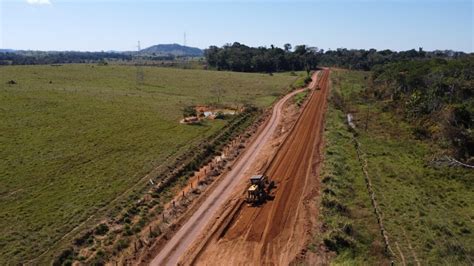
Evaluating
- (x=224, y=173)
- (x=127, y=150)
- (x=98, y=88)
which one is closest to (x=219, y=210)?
(x=224, y=173)

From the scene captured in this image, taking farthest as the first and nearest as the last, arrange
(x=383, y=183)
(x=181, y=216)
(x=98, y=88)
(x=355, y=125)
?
(x=98, y=88), (x=355, y=125), (x=383, y=183), (x=181, y=216)

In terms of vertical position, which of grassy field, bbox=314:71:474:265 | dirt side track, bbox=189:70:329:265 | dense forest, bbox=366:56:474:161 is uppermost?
dense forest, bbox=366:56:474:161

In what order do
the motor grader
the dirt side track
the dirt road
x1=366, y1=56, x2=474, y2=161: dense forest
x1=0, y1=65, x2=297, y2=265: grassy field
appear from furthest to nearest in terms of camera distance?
x1=366, y1=56, x2=474, y2=161: dense forest < the motor grader < x1=0, y1=65, x2=297, y2=265: grassy field < the dirt road < the dirt side track

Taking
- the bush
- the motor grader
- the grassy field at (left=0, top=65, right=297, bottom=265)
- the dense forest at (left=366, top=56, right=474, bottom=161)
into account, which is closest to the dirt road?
the motor grader

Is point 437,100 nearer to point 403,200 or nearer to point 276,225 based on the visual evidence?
point 403,200

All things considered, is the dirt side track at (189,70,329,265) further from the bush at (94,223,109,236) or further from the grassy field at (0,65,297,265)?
the grassy field at (0,65,297,265)

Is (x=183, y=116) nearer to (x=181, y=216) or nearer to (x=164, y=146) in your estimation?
(x=164, y=146)

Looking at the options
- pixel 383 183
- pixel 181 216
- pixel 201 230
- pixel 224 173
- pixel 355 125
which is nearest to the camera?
pixel 201 230
